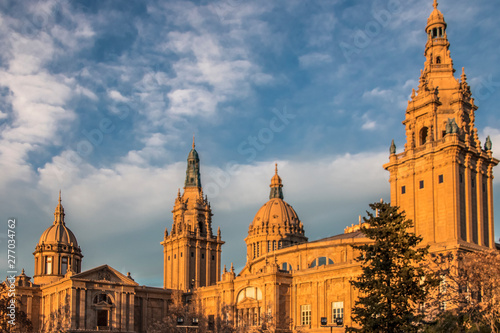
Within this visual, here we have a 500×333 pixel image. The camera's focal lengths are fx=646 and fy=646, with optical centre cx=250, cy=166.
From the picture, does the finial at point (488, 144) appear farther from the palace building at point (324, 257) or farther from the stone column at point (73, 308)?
the stone column at point (73, 308)

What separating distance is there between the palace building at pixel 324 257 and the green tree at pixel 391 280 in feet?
50.5

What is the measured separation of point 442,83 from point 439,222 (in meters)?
19.8

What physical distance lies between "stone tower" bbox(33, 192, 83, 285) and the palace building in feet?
0.68

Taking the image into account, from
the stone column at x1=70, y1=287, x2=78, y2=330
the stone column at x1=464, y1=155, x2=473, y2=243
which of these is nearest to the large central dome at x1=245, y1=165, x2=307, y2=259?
the stone column at x1=70, y1=287, x2=78, y2=330

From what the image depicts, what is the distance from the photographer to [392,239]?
5509 centimetres

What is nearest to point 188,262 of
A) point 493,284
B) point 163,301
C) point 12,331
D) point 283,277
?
point 163,301

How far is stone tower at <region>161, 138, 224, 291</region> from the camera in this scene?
452 feet

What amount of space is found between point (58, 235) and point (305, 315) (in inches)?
2555

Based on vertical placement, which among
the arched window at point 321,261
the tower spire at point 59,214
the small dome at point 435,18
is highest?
the small dome at point 435,18

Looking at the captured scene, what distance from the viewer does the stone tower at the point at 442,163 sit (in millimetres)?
77875

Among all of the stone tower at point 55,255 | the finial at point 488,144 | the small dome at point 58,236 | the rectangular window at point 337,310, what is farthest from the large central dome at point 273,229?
the finial at point 488,144

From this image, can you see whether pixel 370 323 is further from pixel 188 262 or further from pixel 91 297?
pixel 188 262

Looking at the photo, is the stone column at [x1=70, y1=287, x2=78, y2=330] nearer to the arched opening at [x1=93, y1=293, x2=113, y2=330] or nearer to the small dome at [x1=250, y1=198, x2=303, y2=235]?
the arched opening at [x1=93, y1=293, x2=113, y2=330]

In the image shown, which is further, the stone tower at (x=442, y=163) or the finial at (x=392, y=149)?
the finial at (x=392, y=149)
